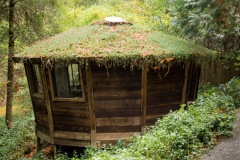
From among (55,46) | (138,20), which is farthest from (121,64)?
(138,20)

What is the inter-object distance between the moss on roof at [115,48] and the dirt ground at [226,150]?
2.69m

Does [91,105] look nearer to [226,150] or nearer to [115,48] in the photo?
[115,48]

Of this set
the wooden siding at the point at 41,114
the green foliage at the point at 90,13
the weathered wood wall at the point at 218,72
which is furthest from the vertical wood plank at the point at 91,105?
the weathered wood wall at the point at 218,72

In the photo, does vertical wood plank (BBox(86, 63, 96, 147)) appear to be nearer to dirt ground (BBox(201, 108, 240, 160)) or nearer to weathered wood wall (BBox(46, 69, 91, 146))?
weathered wood wall (BBox(46, 69, 91, 146))

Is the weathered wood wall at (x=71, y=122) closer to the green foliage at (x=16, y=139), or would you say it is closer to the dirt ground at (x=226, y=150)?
the green foliage at (x=16, y=139)

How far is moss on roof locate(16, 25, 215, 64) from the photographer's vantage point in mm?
6664

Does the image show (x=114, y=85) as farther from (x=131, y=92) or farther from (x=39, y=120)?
(x=39, y=120)

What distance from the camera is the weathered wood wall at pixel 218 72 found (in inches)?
507

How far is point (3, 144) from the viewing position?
10.4 metres

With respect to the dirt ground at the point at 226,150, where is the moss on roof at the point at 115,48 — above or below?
above

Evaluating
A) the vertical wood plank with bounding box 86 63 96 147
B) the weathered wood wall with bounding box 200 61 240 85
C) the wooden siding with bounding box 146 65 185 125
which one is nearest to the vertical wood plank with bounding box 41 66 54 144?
the vertical wood plank with bounding box 86 63 96 147

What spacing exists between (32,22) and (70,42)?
6.22m

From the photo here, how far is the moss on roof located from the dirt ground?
8.83 ft

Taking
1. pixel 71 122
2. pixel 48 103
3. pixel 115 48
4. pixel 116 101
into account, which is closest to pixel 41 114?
pixel 48 103
